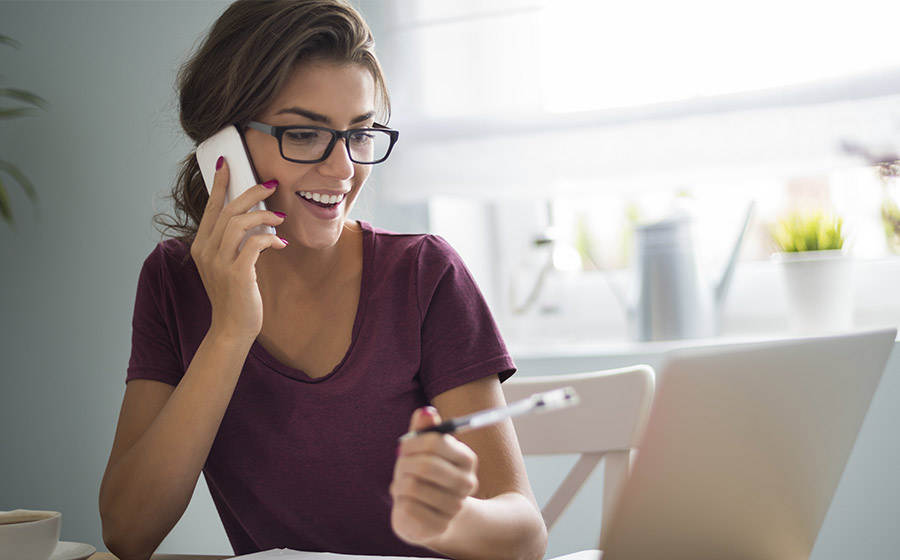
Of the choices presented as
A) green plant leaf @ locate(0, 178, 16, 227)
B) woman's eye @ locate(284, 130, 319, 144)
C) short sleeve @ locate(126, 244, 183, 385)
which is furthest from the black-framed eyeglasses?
green plant leaf @ locate(0, 178, 16, 227)

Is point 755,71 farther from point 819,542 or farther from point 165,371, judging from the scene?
point 165,371

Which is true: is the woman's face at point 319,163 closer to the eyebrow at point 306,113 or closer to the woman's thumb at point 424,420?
the eyebrow at point 306,113

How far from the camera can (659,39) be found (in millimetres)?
1814

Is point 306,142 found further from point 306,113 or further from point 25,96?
point 25,96

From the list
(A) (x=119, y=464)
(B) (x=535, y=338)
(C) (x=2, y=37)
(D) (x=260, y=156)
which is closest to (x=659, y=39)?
(B) (x=535, y=338)

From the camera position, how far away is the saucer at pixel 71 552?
0.90 metres

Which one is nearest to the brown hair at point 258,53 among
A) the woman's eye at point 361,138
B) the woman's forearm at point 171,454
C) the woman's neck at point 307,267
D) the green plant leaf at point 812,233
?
the woman's eye at point 361,138

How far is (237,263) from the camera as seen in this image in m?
1.11

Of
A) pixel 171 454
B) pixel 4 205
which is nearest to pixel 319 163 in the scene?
pixel 171 454

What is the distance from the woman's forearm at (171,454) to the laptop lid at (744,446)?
627mm

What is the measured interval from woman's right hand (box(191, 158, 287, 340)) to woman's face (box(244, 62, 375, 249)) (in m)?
0.05

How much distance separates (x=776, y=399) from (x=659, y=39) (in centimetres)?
137

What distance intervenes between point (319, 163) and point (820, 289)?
1086 mm

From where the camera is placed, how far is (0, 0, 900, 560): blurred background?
1.71 meters
